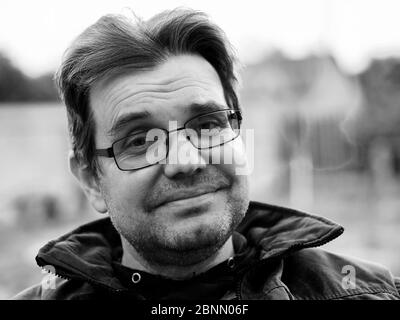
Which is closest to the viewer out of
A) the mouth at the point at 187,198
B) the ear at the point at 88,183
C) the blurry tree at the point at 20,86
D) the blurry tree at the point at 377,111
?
the mouth at the point at 187,198

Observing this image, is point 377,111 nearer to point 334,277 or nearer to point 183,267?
point 334,277

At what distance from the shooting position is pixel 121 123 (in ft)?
7.13

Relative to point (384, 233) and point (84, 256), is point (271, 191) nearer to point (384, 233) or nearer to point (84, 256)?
point (384, 233)

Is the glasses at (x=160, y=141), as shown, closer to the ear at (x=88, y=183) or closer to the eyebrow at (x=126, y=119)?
the eyebrow at (x=126, y=119)

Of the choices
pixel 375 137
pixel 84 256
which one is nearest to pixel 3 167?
pixel 84 256

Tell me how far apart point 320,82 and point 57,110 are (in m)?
8.63

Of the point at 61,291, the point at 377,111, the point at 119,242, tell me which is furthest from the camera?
the point at 377,111

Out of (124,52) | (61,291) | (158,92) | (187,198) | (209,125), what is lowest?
(61,291)

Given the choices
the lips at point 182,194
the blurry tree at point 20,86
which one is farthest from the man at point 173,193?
the blurry tree at point 20,86

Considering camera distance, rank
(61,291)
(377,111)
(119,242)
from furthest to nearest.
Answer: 1. (377,111)
2. (119,242)
3. (61,291)

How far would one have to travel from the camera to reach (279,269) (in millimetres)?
2100

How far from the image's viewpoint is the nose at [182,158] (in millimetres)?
2004

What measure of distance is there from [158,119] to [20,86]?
22.6m

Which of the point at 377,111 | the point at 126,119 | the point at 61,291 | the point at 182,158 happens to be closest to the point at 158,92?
the point at 126,119
